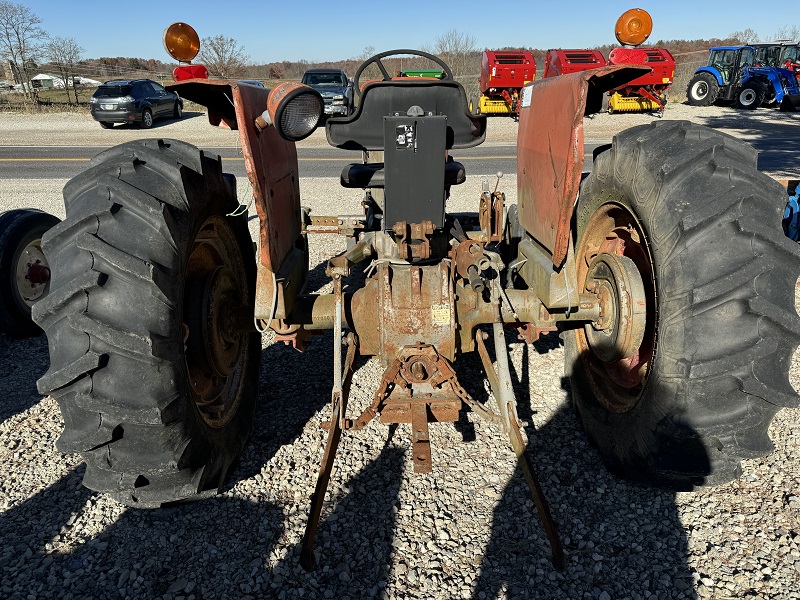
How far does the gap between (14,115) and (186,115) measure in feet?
22.2

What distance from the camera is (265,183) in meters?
2.55

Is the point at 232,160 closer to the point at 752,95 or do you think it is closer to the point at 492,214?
the point at 492,214

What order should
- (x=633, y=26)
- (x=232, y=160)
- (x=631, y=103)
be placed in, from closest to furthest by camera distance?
(x=633, y=26) < (x=232, y=160) < (x=631, y=103)

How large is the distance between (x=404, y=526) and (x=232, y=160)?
12737mm

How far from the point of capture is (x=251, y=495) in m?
2.69

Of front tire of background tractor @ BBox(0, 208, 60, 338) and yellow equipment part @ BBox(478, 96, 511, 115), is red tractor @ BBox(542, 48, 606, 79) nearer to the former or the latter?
yellow equipment part @ BBox(478, 96, 511, 115)

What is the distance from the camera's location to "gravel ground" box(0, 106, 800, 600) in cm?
220

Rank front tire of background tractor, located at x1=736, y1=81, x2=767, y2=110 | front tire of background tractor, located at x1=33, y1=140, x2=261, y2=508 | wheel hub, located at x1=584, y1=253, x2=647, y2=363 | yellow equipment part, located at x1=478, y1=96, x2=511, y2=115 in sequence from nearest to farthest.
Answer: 1. front tire of background tractor, located at x1=33, y1=140, x2=261, y2=508
2. wheel hub, located at x1=584, y1=253, x2=647, y2=363
3. yellow equipment part, located at x1=478, y1=96, x2=511, y2=115
4. front tire of background tractor, located at x1=736, y1=81, x2=767, y2=110

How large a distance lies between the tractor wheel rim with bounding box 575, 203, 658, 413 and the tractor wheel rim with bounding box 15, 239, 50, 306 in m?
3.87

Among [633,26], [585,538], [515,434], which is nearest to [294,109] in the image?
[515,434]

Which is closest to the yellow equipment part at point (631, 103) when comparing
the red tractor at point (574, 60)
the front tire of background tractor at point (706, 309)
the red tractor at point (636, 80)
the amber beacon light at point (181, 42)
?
the red tractor at point (636, 80)

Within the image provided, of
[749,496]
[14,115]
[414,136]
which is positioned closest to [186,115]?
[14,115]

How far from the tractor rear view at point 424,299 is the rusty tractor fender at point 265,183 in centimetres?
1

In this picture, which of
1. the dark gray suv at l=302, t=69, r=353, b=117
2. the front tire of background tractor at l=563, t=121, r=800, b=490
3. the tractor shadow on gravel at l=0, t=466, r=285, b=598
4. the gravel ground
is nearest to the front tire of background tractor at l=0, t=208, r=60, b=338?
the gravel ground
